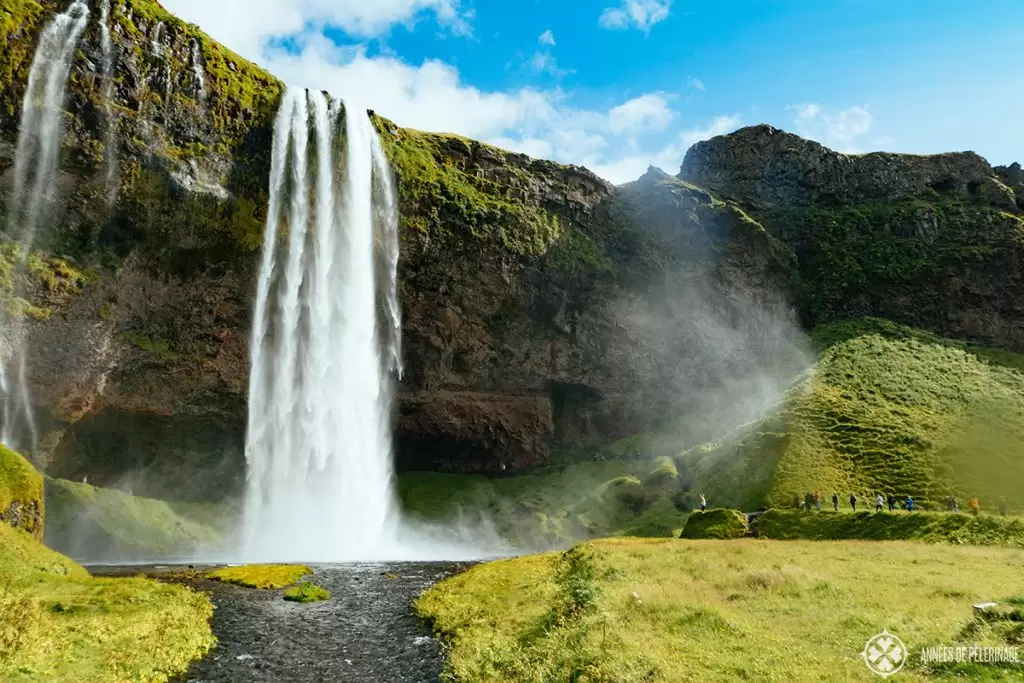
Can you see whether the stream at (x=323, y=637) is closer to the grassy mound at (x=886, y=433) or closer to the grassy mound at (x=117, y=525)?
the grassy mound at (x=117, y=525)

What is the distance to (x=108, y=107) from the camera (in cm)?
5909

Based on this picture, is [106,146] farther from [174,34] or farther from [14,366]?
[14,366]

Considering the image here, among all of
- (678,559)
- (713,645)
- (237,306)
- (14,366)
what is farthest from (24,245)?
(713,645)

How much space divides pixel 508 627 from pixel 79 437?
2309 inches

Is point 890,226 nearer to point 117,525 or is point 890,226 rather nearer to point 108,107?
point 108,107

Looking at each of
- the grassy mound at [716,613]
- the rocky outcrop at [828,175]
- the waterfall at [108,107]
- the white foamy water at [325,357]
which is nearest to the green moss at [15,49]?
the waterfall at [108,107]

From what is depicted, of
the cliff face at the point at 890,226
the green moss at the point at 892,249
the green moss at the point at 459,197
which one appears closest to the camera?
the green moss at the point at 459,197

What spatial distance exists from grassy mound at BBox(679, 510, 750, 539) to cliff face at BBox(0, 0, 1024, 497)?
37.2 meters

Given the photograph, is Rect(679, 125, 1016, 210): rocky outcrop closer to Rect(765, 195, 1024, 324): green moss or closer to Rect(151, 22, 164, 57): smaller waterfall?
Rect(765, 195, 1024, 324): green moss

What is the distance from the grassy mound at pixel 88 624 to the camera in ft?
53.4

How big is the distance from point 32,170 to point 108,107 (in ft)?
28.3

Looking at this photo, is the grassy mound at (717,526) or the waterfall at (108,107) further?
the waterfall at (108,107)

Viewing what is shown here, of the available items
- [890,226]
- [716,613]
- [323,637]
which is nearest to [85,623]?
[323,637]

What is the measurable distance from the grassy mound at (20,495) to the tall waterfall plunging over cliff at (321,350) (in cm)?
2502
